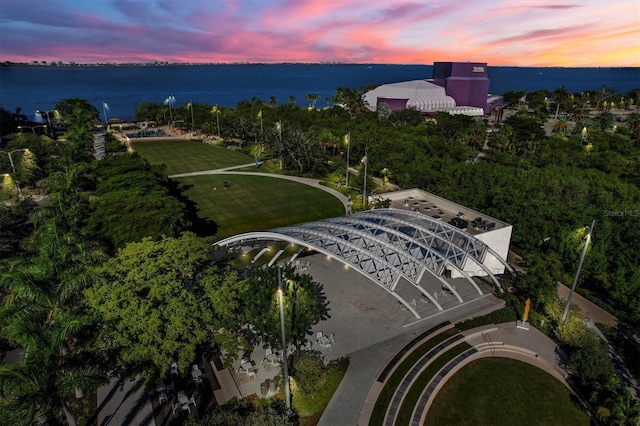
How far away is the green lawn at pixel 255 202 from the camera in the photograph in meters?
53.9

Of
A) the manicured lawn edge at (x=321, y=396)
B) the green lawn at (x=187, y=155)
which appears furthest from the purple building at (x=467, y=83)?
the manicured lawn edge at (x=321, y=396)

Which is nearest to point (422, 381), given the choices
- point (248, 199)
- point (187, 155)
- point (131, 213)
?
point (131, 213)

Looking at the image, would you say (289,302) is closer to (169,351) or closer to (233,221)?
(169,351)

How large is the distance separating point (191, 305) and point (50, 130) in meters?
127

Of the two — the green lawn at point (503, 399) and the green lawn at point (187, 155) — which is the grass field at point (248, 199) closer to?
the green lawn at point (187, 155)

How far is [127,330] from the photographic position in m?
22.6

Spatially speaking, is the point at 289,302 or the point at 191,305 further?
the point at 289,302

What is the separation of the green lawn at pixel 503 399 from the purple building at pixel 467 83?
150942mm

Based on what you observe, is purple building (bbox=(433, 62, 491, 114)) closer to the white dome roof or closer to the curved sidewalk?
the white dome roof

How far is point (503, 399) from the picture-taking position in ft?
84.0

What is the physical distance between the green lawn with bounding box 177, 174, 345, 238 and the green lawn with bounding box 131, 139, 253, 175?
9.28m

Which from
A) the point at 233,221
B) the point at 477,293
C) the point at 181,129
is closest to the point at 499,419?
the point at 477,293

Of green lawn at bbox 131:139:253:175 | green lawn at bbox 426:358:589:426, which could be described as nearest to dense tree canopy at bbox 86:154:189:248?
green lawn at bbox 426:358:589:426

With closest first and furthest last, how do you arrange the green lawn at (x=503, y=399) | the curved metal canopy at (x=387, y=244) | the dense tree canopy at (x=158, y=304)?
the dense tree canopy at (x=158, y=304) < the green lawn at (x=503, y=399) < the curved metal canopy at (x=387, y=244)
